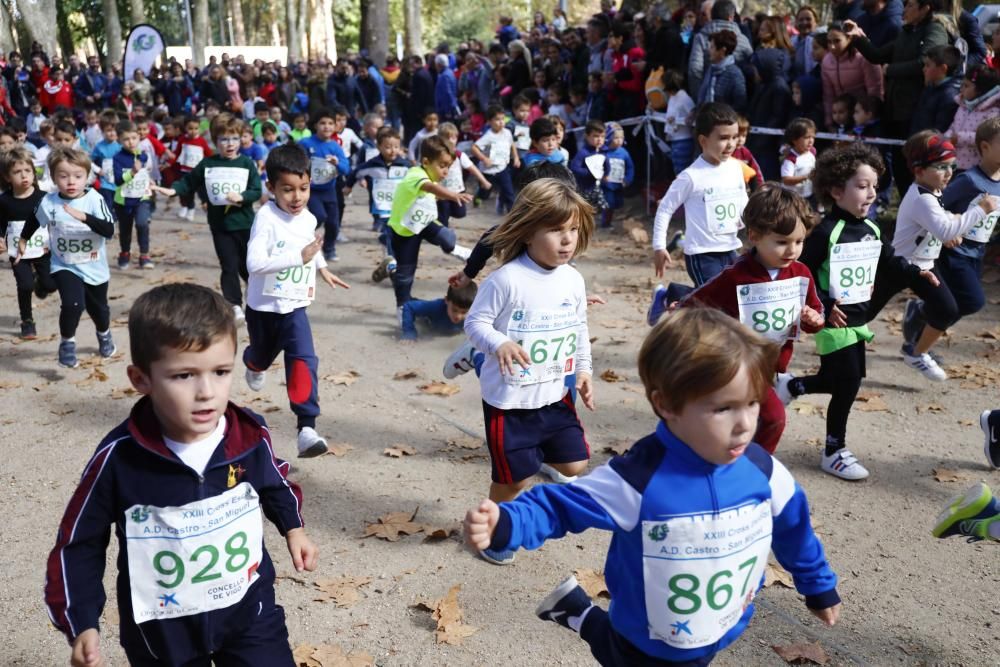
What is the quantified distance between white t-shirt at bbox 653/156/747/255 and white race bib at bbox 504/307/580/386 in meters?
2.75

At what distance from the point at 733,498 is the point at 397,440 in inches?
153

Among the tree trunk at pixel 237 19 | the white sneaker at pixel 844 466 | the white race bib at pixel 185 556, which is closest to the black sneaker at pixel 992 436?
the white sneaker at pixel 844 466

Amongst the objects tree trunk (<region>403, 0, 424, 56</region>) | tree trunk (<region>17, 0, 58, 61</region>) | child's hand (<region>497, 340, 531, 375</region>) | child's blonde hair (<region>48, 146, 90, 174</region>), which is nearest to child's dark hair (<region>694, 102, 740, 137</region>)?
child's hand (<region>497, 340, 531, 375</region>)

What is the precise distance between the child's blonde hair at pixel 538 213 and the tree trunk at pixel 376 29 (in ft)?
79.2

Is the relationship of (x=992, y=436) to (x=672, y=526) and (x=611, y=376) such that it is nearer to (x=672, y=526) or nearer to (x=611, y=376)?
(x=611, y=376)

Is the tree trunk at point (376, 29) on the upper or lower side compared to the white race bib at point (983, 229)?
upper

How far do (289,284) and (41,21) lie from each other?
35360mm

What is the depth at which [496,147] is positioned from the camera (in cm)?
1420

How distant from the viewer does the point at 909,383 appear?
7105 millimetres

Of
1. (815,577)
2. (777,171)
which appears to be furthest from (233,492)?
(777,171)

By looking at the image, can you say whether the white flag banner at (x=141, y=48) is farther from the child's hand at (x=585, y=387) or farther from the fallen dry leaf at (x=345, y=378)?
the child's hand at (x=585, y=387)

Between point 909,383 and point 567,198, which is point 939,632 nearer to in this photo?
point 567,198

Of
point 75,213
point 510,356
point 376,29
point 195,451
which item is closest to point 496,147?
point 75,213

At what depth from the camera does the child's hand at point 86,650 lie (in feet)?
8.18
